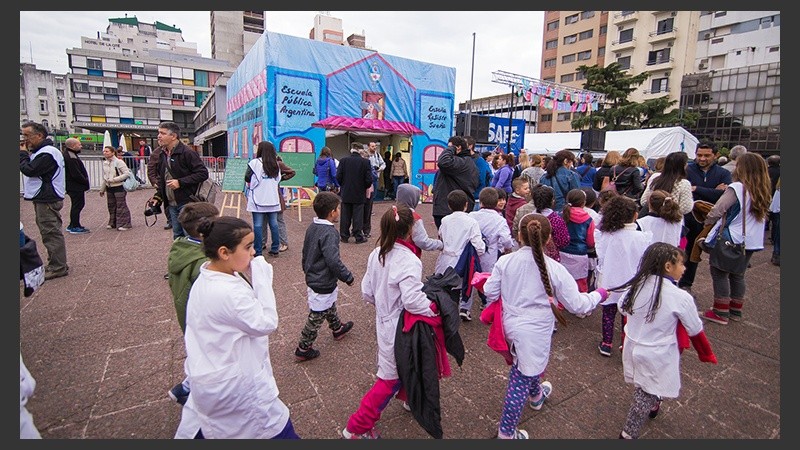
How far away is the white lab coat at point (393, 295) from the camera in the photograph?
214 cm

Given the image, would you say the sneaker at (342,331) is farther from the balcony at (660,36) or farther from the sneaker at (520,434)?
the balcony at (660,36)

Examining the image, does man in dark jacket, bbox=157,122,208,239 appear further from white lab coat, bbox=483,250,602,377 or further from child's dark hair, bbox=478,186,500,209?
white lab coat, bbox=483,250,602,377

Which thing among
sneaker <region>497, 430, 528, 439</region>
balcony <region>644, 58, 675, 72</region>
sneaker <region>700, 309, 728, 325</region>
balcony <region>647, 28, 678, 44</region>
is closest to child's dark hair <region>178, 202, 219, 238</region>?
sneaker <region>497, 430, 528, 439</region>

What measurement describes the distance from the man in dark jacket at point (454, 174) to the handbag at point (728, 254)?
2.57m

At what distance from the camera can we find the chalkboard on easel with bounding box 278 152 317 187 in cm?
968

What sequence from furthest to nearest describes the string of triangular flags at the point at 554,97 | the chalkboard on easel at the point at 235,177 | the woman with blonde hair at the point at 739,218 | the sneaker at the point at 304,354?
the string of triangular flags at the point at 554,97
the chalkboard on easel at the point at 235,177
the woman with blonde hair at the point at 739,218
the sneaker at the point at 304,354

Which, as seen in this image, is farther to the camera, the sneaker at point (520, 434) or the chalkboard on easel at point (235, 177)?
the chalkboard on easel at point (235, 177)

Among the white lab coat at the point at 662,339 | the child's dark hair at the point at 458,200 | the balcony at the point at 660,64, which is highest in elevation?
the balcony at the point at 660,64

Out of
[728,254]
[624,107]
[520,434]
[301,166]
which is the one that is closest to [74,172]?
[301,166]

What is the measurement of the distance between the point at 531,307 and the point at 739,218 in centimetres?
307

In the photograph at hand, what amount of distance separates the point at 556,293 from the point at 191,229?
225cm

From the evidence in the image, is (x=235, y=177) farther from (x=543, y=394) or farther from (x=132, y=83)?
(x=132, y=83)

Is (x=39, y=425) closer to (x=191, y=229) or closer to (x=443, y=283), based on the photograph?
(x=191, y=229)

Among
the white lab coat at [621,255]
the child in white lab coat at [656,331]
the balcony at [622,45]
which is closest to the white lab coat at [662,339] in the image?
the child in white lab coat at [656,331]
